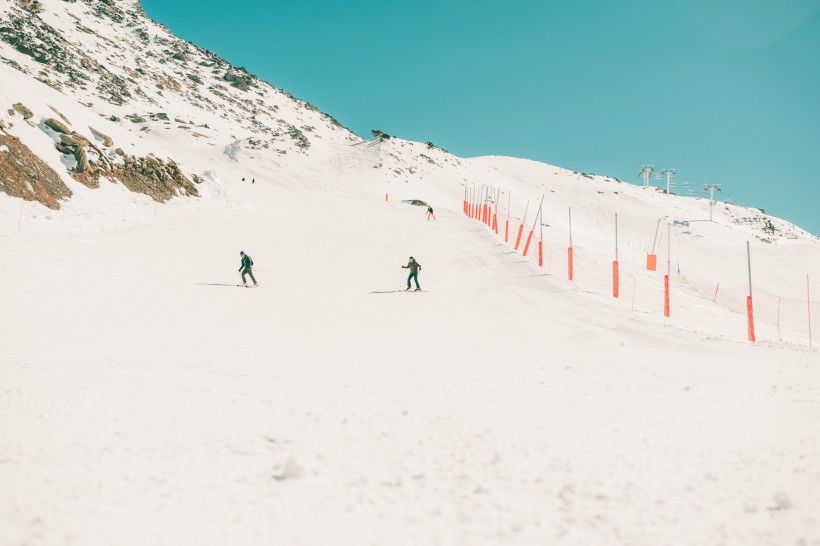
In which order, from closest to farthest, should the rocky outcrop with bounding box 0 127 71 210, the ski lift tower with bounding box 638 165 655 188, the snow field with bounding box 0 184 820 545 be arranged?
the snow field with bounding box 0 184 820 545, the rocky outcrop with bounding box 0 127 71 210, the ski lift tower with bounding box 638 165 655 188

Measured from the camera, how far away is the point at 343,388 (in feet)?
22.9

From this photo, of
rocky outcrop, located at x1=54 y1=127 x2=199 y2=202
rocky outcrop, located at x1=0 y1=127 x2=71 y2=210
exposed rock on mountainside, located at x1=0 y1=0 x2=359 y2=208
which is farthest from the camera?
exposed rock on mountainside, located at x1=0 y1=0 x2=359 y2=208

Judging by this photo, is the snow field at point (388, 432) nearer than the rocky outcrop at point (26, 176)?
Yes

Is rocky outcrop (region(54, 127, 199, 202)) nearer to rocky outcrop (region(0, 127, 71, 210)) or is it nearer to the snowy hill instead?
the snowy hill

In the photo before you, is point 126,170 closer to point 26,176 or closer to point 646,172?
point 26,176

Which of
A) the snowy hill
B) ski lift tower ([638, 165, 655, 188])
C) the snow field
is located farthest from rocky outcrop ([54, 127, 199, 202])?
ski lift tower ([638, 165, 655, 188])

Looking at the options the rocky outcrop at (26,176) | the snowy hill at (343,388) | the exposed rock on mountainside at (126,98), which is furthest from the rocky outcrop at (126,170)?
the rocky outcrop at (26,176)

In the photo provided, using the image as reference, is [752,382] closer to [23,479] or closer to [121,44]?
[23,479]

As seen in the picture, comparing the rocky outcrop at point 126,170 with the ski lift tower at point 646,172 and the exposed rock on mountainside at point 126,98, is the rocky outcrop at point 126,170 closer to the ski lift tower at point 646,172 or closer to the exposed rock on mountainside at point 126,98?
the exposed rock on mountainside at point 126,98

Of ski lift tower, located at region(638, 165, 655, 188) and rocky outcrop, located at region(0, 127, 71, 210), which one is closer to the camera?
rocky outcrop, located at region(0, 127, 71, 210)

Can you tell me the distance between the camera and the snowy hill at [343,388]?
3658 mm

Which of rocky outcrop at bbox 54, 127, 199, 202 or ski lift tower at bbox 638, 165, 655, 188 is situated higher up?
ski lift tower at bbox 638, 165, 655, 188

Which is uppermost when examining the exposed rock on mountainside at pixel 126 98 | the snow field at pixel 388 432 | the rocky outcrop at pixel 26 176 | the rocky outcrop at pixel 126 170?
the exposed rock on mountainside at pixel 126 98

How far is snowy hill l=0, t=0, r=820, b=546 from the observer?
12.0 feet
